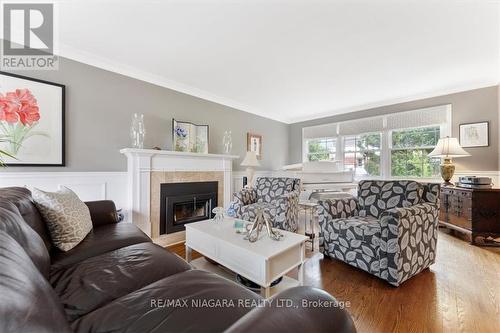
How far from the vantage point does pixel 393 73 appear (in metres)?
2.91

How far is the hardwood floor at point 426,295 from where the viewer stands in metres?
1.40

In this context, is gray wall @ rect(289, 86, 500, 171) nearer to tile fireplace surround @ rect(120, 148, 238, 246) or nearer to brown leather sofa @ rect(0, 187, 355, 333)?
tile fireplace surround @ rect(120, 148, 238, 246)

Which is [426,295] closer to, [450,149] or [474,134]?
[450,149]

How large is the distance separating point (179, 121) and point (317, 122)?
3206 mm

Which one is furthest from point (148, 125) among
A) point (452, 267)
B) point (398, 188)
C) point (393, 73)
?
point (452, 267)

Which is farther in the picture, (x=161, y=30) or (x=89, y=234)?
(x=161, y=30)

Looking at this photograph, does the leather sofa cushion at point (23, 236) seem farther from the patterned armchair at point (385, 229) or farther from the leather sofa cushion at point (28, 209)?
the patterned armchair at point (385, 229)

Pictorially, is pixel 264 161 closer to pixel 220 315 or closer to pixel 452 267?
pixel 452 267

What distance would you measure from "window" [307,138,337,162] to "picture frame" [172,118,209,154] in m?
2.76

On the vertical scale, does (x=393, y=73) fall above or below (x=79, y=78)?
above

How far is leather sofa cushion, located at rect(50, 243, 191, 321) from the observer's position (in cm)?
97

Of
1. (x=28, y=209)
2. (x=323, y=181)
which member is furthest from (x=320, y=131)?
(x=28, y=209)

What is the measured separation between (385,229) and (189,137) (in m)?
2.75

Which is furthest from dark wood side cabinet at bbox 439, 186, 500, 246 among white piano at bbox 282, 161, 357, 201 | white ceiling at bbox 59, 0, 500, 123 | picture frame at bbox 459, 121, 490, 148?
white ceiling at bbox 59, 0, 500, 123
